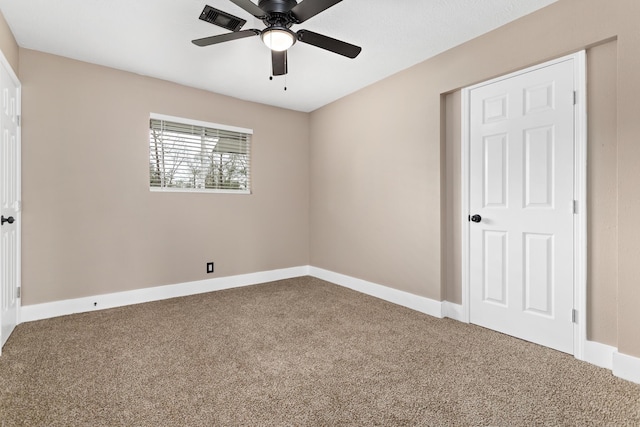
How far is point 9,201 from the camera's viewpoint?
2594 mm

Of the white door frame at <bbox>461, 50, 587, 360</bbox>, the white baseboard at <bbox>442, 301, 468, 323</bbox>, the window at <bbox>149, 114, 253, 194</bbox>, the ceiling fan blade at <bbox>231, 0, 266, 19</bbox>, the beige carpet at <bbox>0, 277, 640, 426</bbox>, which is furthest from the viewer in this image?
the window at <bbox>149, 114, 253, 194</bbox>

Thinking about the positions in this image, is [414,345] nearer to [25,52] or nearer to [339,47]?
[339,47]

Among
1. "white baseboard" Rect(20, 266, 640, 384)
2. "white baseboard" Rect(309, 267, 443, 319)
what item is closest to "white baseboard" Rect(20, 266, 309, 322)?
"white baseboard" Rect(20, 266, 640, 384)

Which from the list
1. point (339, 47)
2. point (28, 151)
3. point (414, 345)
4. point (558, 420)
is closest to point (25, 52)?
point (28, 151)

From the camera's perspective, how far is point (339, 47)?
2.32 m

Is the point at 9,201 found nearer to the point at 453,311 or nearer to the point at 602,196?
the point at 453,311

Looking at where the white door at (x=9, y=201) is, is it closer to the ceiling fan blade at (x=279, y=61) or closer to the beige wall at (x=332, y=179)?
the beige wall at (x=332, y=179)

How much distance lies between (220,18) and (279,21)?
391 mm

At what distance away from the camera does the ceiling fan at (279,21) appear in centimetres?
196

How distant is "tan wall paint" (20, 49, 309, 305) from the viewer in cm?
300

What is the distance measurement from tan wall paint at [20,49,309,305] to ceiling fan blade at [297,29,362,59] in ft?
7.08

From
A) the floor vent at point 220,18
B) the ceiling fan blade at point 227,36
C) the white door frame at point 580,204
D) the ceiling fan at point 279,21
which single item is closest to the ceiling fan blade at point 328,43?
the ceiling fan at point 279,21

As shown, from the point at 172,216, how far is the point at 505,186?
3440 mm

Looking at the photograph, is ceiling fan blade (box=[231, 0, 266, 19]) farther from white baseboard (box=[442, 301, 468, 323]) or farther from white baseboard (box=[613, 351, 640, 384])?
white baseboard (box=[613, 351, 640, 384])
